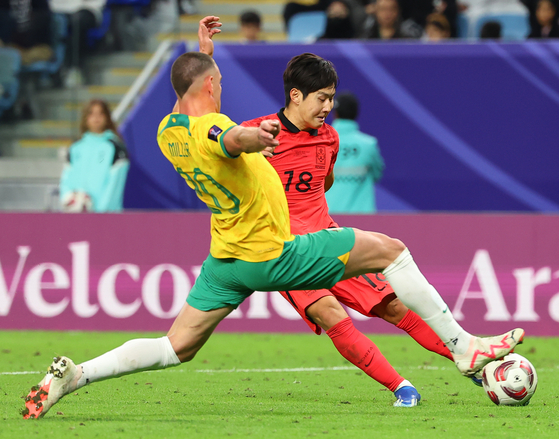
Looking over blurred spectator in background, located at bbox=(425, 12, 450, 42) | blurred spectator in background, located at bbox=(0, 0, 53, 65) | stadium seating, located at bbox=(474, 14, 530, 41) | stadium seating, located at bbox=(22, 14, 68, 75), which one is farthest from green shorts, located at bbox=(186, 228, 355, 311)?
stadium seating, located at bbox=(474, 14, 530, 41)

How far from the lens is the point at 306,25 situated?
13.3 m

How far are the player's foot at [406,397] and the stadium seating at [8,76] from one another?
8.30 m

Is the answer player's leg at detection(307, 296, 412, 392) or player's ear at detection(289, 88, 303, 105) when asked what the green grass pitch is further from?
player's ear at detection(289, 88, 303, 105)

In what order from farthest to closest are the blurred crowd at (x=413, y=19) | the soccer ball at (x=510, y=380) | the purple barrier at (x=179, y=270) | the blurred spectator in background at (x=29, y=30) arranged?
the blurred spectator in background at (x=29, y=30), the blurred crowd at (x=413, y=19), the purple barrier at (x=179, y=270), the soccer ball at (x=510, y=380)

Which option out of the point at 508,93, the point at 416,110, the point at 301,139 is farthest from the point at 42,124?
the point at 301,139

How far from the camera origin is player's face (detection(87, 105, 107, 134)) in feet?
33.6

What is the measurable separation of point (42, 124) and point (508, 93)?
19.4 feet

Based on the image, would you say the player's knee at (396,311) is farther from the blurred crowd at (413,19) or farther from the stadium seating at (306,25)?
the stadium seating at (306,25)

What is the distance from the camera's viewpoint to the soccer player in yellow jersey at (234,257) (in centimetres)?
470

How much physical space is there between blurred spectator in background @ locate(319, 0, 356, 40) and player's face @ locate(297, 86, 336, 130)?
6765mm

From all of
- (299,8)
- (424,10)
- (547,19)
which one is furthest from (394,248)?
(299,8)

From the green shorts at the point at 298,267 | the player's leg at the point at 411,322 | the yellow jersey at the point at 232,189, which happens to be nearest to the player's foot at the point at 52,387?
the green shorts at the point at 298,267

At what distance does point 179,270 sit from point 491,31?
5290mm

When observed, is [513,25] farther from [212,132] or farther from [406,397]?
[212,132]
